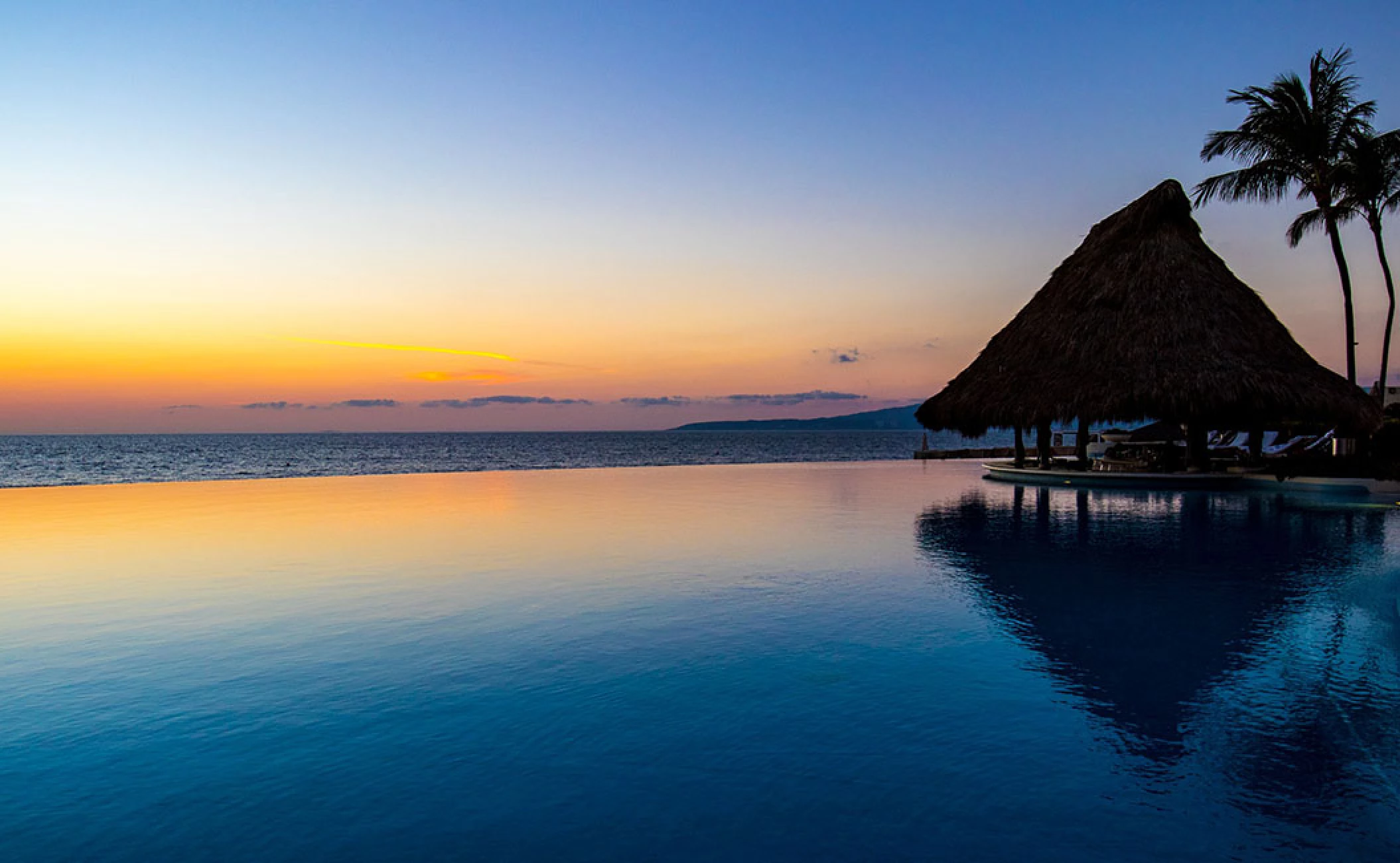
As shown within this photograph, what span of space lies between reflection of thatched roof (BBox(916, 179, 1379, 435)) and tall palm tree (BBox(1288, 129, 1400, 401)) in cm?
382

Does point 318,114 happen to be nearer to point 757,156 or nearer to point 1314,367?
point 757,156

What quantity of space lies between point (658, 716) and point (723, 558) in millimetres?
4711

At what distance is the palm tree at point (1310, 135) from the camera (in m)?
20.2

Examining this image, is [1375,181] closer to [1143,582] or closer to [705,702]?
[1143,582]

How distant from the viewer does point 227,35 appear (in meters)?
12.6

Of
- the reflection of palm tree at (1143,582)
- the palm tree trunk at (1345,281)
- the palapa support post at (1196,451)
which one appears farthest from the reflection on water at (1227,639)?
the palm tree trunk at (1345,281)

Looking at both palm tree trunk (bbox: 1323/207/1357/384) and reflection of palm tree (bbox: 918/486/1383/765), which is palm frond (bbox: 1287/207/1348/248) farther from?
reflection of palm tree (bbox: 918/486/1383/765)

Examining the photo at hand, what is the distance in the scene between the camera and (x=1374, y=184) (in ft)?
66.6

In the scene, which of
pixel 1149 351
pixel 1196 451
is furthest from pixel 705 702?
pixel 1196 451

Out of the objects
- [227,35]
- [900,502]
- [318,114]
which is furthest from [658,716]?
[318,114]

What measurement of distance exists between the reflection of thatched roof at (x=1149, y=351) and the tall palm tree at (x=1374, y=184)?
12.5 ft

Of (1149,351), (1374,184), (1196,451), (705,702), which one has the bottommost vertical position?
(705,702)

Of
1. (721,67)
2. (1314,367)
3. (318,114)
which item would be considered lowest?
(1314,367)

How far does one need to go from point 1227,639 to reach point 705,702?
3.65 m
